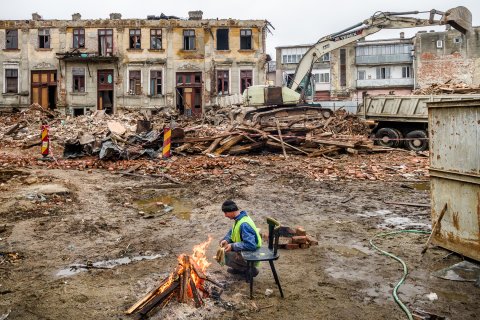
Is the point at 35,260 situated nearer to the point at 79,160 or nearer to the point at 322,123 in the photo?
the point at 79,160

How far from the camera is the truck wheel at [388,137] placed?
18281 mm

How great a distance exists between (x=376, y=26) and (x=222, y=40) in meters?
16.1

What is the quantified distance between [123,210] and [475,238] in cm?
639

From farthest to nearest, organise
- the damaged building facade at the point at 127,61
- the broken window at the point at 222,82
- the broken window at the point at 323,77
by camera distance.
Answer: the broken window at the point at 323,77, the broken window at the point at 222,82, the damaged building facade at the point at 127,61

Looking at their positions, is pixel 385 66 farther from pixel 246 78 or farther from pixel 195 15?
pixel 195 15

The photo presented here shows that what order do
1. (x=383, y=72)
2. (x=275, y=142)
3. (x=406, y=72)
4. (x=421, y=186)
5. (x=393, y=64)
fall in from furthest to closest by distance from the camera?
(x=383, y=72) → (x=393, y=64) → (x=406, y=72) → (x=275, y=142) → (x=421, y=186)

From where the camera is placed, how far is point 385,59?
50.4 m

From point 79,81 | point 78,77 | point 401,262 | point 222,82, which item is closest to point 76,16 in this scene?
Answer: point 78,77

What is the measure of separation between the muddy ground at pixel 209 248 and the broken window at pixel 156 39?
947 inches

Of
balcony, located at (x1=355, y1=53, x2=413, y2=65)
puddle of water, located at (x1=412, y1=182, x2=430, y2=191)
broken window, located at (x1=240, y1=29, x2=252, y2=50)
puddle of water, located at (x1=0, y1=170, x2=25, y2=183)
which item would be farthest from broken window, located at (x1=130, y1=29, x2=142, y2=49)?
balcony, located at (x1=355, y1=53, x2=413, y2=65)

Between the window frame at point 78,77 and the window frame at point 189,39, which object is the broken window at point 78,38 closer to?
the window frame at point 78,77

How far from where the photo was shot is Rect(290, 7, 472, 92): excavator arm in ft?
52.4

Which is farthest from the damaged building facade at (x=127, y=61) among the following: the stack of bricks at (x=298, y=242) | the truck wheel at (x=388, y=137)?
the stack of bricks at (x=298, y=242)

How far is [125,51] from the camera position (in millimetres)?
33000
